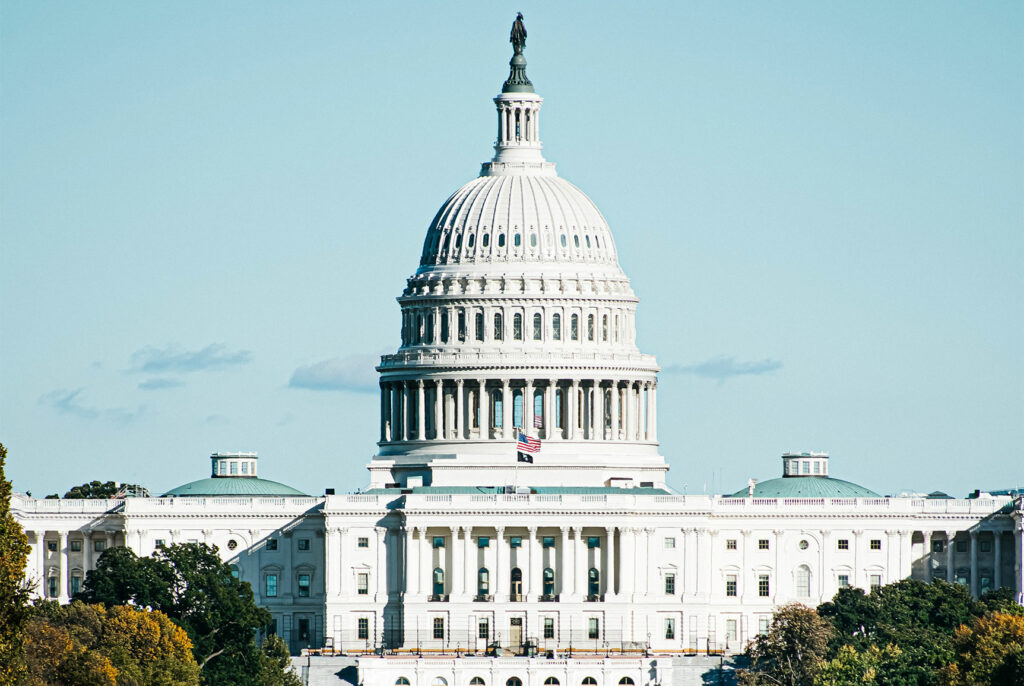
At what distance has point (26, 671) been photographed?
191625 mm

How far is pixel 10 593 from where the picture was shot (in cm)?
17875

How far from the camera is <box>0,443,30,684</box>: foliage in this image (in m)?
178

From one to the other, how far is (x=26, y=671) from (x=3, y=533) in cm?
1187

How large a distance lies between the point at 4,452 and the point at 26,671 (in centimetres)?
1408

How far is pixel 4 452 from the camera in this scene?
183875 millimetres

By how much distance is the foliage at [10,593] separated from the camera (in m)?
178

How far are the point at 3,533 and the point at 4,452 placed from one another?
422cm

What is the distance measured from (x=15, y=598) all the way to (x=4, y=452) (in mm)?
7960

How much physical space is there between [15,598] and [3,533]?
387 cm

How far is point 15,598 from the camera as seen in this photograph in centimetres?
18050

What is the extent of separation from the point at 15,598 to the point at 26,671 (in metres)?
12.1
